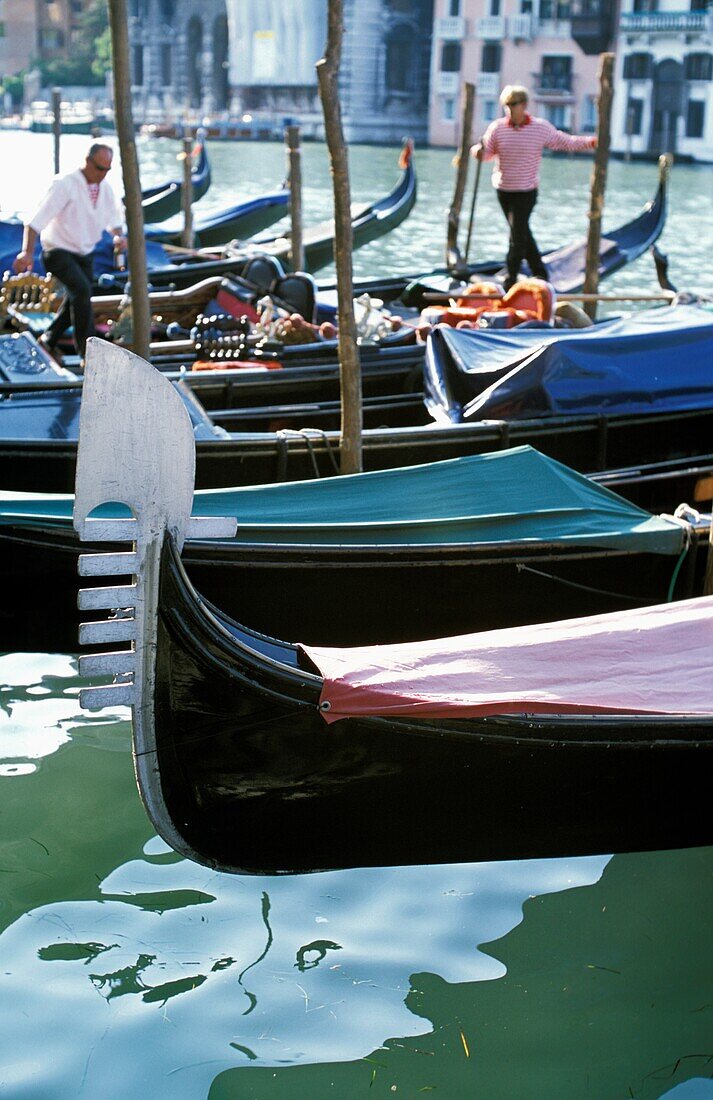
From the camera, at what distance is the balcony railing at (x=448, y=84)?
29400 millimetres

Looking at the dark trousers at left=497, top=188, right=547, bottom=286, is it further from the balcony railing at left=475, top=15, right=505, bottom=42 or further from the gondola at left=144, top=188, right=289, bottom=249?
the balcony railing at left=475, top=15, right=505, bottom=42

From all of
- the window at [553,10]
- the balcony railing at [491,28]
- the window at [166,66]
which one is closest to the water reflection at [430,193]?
the balcony railing at [491,28]

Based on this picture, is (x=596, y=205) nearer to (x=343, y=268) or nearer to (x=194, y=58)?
(x=343, y=268)

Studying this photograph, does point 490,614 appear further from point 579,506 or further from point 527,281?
point 527,281

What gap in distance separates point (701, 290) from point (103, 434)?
9082 mm

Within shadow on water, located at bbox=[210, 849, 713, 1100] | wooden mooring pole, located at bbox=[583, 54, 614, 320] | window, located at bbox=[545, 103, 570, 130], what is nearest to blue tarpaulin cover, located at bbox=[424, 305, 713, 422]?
shadow on water, located at bbox=[210, 849, 713, 1100]

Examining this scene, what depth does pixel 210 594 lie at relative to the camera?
254cm

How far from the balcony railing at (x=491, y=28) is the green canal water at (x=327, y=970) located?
28.3 meters

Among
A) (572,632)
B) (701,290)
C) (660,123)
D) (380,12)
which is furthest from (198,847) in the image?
(380,12)

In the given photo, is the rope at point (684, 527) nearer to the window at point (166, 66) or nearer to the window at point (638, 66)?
the window at point (638, 66)

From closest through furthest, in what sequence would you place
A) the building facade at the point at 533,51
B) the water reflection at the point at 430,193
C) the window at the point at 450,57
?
the water reflection at the point at 430,193 → the building facade at the point at 533,51 → the window at the point at 450,57

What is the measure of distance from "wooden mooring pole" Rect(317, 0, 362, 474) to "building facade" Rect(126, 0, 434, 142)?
2696cm

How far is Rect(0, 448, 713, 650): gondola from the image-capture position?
253cm

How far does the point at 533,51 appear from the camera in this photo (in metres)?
28.2
